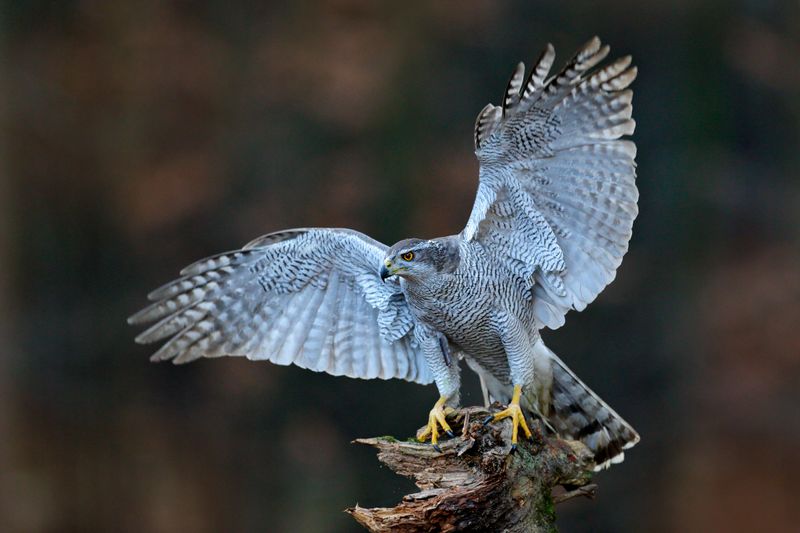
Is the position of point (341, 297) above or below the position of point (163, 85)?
below

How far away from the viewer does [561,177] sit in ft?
16.7

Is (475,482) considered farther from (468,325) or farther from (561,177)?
(561,177)

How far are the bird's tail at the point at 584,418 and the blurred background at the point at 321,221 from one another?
376cm

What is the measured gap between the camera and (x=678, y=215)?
32.1 ft

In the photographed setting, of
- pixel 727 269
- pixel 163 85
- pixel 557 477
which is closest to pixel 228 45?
pixel 163 85

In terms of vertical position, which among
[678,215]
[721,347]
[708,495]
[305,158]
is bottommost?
[708,495]

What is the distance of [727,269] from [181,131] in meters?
6.07

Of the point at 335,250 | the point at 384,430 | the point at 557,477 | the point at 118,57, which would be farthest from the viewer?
the point at 118,57

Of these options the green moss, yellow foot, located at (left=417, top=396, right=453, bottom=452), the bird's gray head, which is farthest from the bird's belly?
the green moss

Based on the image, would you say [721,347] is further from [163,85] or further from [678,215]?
[163,85]

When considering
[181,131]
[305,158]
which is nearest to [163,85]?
[181,131]

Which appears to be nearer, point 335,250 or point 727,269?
point 335,250

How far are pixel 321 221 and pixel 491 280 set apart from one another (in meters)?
4.66

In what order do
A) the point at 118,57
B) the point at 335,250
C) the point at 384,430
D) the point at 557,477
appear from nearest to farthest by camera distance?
the point at 557,477 < the point at 335,250 < the point at 384,430 < the point at 118,57
